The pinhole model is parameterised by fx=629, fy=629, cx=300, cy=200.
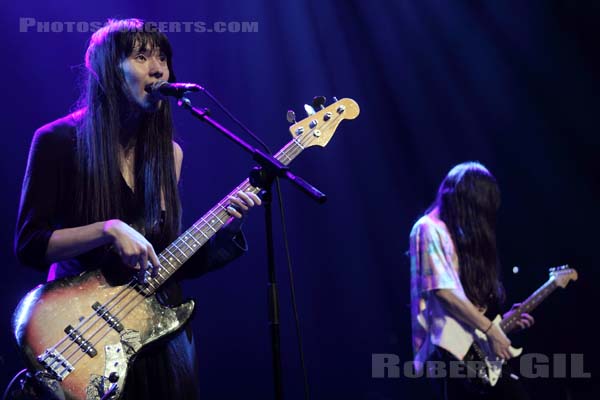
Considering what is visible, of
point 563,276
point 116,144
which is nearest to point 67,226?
point 116,144

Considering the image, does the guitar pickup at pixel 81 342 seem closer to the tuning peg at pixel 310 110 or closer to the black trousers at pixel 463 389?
the tuning peg at pixel 310 110

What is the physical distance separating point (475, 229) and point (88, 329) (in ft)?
7.27

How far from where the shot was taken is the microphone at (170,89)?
6.70 ft

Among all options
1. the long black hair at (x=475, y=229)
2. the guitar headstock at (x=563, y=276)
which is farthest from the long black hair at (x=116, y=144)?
the guitar headstock at (x=563, y=276)

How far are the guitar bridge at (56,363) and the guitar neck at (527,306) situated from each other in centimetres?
247

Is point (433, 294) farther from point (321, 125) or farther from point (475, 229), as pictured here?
point (321, 125)

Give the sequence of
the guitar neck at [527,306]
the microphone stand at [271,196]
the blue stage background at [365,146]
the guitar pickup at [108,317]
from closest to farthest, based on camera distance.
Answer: the microphone stand at [271,196] < the guitar pickup at [108,317] < the guitar neck at [527,306] < the blue stage background at [365,146]

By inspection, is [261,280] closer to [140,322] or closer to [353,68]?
[353,68]

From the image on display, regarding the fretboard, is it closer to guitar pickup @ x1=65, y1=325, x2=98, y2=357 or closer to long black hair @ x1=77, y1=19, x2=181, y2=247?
long black hair @ x1=77, y1=19, x2=181, y2=247

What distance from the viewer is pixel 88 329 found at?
195 cm

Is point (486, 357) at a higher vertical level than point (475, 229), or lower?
lower

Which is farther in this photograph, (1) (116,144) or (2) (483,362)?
(2) (483,362)

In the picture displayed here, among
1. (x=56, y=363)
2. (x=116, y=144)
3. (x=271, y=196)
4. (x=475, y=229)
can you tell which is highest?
(x=116, y=144)

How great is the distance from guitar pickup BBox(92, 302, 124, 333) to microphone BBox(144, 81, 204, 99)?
0.72 metres
